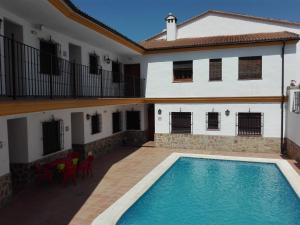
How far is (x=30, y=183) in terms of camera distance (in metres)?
10.8

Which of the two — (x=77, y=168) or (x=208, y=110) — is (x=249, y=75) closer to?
(x=208, y=110)

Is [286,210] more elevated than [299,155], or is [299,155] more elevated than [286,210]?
[299,155]

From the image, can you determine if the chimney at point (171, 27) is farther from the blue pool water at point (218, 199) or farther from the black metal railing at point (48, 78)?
the blue pool water at point (218, 199)

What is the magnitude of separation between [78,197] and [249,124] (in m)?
12.1

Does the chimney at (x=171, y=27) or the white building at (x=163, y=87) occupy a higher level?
the chimney at (x=171, y=27)

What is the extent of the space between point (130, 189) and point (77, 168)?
2950 millimetres

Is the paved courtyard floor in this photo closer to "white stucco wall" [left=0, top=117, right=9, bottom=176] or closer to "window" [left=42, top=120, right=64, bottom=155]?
"white stucco wall" [left=0, top=117, right=9, bottom=176]

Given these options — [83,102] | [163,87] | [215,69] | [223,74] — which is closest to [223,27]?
[215,69]

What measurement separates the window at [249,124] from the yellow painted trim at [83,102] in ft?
3.27

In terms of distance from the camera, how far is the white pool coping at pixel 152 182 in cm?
793

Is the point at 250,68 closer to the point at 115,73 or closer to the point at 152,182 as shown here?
the point at 115,73

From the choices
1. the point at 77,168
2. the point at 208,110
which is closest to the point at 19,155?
the point at 77,168

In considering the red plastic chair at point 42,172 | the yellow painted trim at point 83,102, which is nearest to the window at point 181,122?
the yellow painted trim at point 83,102

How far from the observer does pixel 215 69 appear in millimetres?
17641
